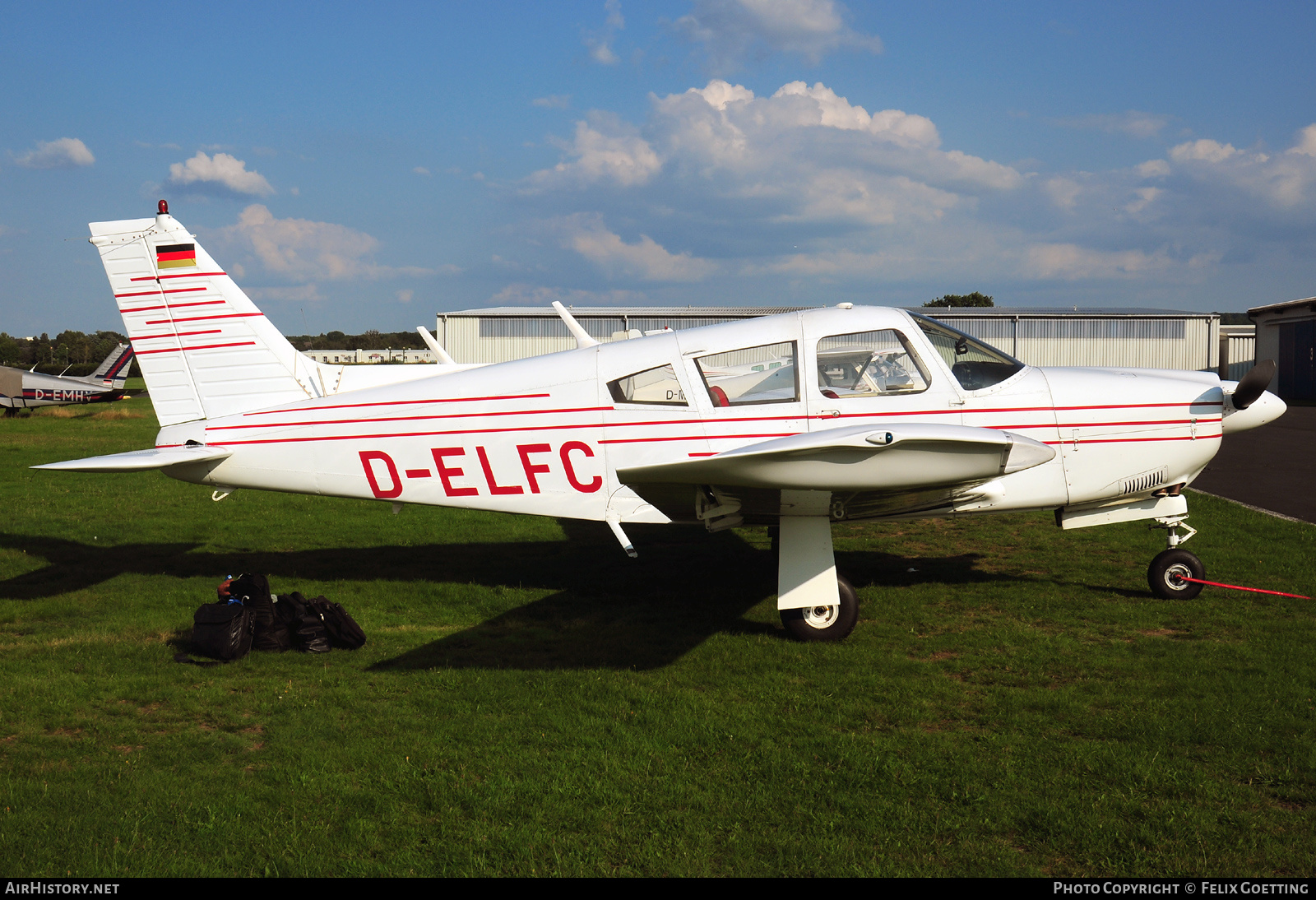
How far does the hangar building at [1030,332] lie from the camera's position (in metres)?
36.4

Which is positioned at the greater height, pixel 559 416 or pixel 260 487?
pixel 559 416

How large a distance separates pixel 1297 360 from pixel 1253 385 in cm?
4192

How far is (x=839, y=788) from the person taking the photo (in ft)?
12.9

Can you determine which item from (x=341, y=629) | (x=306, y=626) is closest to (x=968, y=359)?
→ (x=341, y=629)

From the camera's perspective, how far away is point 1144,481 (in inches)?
263

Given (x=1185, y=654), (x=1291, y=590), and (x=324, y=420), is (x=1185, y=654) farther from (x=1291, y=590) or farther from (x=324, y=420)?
(x=324, y=420)

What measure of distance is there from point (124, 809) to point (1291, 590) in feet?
27.5

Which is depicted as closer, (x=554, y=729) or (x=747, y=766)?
(x=747, y=766)

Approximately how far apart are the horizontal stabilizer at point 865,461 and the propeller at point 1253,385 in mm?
2507

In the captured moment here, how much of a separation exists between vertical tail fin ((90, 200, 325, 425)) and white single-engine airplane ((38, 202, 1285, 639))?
1.1 inches

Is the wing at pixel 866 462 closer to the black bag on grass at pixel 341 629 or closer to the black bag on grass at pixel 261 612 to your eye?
the black bag on grass at pixel 341 629
